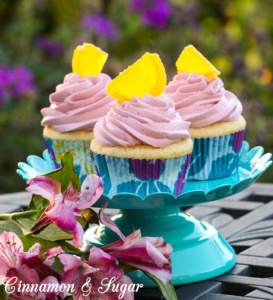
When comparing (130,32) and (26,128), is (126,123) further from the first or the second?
(130,32)

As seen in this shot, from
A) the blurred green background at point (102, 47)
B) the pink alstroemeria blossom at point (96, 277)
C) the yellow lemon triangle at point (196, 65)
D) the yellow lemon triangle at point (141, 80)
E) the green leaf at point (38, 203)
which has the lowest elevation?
the blurred green background at point (102, 47)

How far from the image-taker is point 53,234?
137 cm

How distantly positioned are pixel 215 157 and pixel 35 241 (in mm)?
702

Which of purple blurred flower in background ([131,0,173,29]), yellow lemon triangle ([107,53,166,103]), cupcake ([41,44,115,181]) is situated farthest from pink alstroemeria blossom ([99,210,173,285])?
purple blurred flower in background ([131,0,173,29])

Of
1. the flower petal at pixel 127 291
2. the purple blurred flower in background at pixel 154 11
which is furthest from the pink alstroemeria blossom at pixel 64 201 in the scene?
the purple blurred flower in background at pixel 154 11

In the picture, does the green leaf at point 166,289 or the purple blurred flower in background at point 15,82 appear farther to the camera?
the purple blurred flower in background at point 15,82

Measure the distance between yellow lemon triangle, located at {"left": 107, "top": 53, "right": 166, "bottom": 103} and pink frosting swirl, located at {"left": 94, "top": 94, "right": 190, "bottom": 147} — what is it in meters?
0.02

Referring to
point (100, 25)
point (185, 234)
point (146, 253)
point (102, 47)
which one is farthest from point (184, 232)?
point (100, 25)

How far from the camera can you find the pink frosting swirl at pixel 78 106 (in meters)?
1.84

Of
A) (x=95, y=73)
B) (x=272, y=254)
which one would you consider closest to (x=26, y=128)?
(x=95, y=73)

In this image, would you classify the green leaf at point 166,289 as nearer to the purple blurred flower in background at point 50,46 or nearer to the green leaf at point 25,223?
the green leaf at point 25,223

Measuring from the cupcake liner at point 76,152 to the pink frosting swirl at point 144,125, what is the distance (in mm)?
285

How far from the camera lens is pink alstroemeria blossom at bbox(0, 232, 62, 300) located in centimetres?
118

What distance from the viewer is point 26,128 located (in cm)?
427
